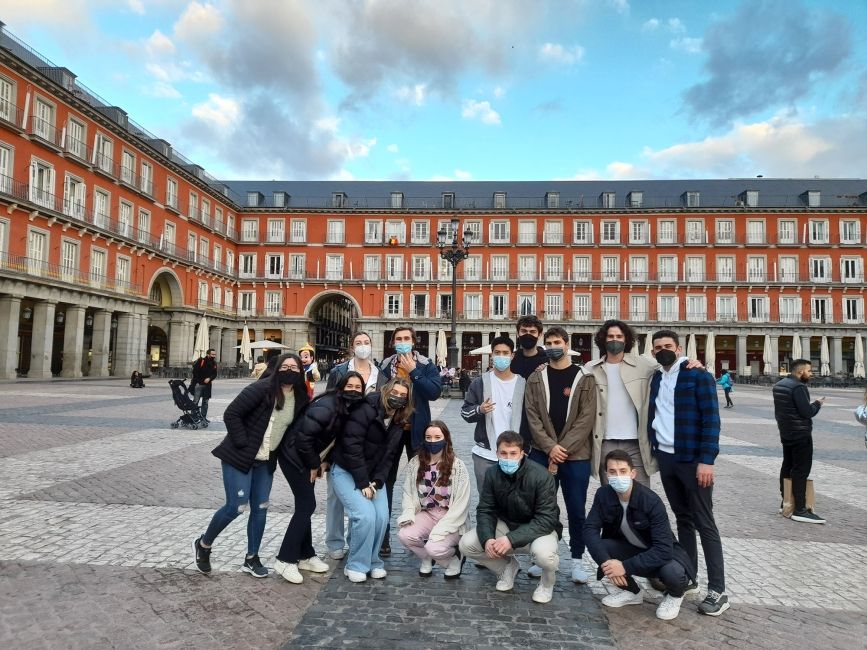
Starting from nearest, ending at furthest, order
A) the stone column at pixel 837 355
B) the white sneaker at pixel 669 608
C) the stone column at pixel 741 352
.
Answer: the white sneaker at pixel 669 608
the stone column at pixel 837 355
the stone column at pixel 741 352

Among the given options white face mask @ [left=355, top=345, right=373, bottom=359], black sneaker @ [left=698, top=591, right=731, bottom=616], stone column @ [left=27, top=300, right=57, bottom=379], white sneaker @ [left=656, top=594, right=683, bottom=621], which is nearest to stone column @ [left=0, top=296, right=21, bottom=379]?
stone column @ [left=27, top=300, right=57, bottom=379]

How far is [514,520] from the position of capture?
3768 mm

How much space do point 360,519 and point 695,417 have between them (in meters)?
2.45

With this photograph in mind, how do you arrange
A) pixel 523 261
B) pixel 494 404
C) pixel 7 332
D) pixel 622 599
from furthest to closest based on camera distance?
pixel 523 261 < pixel 7 332 < pixel 494 404 < pixel 622 599

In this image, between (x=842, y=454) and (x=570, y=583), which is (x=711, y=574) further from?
(x=842, y=454)

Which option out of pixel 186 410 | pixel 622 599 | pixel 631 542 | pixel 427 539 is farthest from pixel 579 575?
pixel 186 410

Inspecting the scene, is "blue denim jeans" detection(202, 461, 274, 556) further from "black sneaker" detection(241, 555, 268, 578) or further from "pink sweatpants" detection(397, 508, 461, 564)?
"pink sweatpants" detection(397, 508, 461, 564)

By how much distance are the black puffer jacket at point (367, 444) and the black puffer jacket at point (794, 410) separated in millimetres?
4239

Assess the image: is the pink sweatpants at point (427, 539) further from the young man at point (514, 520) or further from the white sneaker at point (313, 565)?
the white sneaker at point (313, 565)

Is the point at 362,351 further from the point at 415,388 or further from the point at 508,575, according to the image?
the point at 508,575

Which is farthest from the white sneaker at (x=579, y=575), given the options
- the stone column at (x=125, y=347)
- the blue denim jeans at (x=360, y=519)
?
the stone column at (x=125, y=347)

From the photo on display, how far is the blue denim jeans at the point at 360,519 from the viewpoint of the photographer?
3.80m

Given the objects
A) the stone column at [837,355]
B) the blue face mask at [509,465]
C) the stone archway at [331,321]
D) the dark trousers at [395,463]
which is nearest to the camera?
the blue face mask at [509,465]

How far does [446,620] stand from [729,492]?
197 inches
